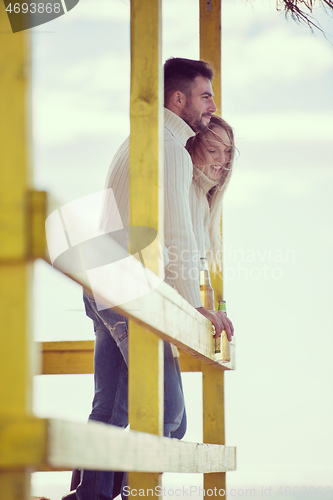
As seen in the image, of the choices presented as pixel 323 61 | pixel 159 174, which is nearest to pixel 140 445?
pixel 159 174

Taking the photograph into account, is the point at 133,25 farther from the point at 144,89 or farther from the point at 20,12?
the point at 20,12

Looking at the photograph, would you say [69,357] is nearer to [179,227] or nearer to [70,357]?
[70,357]

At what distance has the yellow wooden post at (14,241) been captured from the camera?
660mm

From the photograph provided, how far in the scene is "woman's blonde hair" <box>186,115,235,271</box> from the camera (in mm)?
2877

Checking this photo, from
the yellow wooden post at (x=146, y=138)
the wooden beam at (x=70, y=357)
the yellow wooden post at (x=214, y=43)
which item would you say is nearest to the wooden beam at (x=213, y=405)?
the yellow wooden post at (x=214, y=43)

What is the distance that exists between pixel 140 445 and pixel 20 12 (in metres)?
0.70

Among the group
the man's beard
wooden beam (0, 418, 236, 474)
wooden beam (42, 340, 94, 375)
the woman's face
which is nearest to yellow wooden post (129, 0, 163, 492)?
wooden beam (0, 418, 236, 474)

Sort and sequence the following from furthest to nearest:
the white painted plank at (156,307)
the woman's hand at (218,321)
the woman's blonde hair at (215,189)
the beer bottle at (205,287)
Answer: the woman's blonde hair at (215,189), the beer bottle at (205,287), the woman's hand at (218,321), the white painted plank at (156,307)

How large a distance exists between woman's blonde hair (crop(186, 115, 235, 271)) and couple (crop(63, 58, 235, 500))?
166 millimetres

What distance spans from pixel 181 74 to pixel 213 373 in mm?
1375

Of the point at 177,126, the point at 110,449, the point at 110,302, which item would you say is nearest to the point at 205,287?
the point at 177,126

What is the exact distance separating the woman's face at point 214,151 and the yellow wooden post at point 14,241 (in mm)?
2197

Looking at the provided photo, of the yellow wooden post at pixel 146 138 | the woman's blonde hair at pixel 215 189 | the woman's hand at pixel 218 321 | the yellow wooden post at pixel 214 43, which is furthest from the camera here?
the yellow wooden post at pixel 214 43

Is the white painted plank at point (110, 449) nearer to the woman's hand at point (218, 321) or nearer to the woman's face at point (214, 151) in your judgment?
the woman's hand at point (218, 321)
